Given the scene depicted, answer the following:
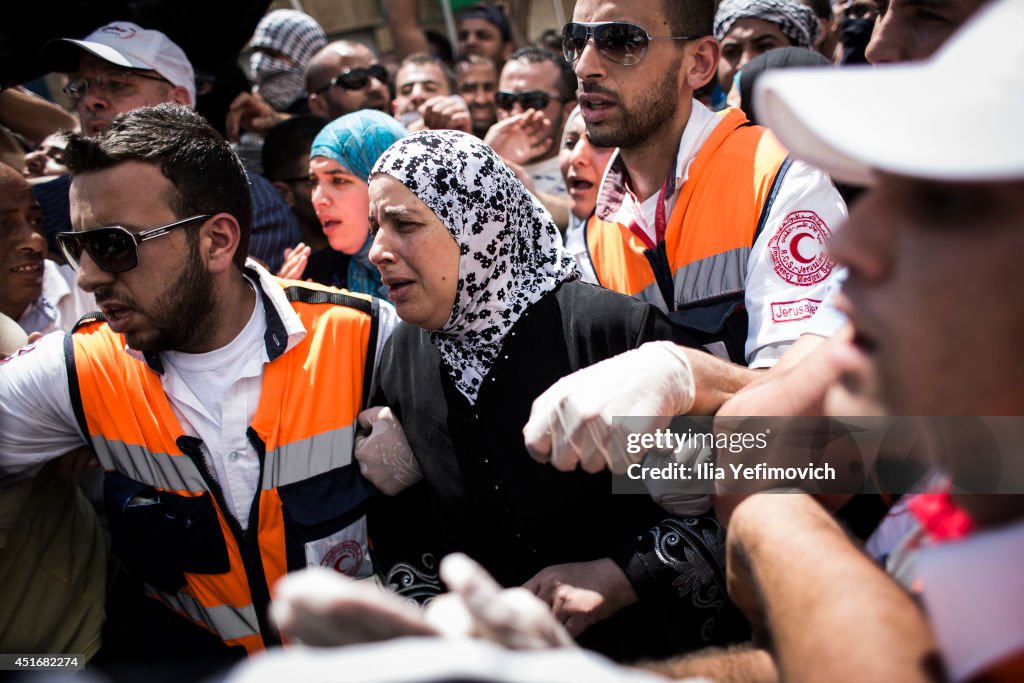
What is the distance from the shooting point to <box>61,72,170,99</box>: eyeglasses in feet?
12.9

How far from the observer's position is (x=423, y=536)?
97.1 inches

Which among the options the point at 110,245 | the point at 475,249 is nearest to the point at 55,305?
the point at 110,245

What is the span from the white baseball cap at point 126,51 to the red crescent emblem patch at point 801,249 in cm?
337

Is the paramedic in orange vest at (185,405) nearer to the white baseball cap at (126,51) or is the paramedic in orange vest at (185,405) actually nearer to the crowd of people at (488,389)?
the crowd of people at (488,389)

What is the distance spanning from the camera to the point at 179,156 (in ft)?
8.32

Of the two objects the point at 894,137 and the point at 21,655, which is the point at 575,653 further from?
the point at 21,655

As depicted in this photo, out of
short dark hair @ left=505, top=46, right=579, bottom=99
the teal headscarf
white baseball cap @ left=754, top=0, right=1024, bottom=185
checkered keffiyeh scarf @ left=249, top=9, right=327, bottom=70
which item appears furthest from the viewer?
checkered keffiyeh scarf @ left=249, top=9, right=327, bottom=70

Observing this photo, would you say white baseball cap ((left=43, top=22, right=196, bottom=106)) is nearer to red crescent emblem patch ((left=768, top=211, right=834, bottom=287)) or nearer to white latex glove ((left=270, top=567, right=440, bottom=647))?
red crescent emblem patch ((left=768, top=211, right=834, bottom=287))

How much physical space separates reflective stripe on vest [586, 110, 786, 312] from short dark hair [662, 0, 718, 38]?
37 cm

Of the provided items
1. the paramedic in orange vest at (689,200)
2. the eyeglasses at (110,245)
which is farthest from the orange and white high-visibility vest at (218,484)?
the paramedic in orange vest at (689,200)

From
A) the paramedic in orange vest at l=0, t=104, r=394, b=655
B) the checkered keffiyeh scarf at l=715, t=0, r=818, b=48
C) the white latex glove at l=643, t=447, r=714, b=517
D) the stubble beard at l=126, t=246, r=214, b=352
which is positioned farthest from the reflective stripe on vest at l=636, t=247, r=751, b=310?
the checkered keffiyeh scarf at l=715, t=0, r=818, b=48

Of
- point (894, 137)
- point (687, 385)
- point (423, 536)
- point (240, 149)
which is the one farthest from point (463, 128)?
point (894, 137)

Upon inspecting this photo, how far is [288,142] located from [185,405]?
91.3 inches

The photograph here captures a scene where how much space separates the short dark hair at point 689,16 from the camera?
2830mm
